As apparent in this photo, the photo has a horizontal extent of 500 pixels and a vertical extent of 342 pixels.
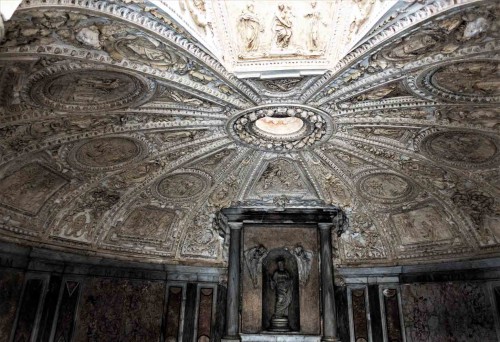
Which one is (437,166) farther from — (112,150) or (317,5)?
(112,150)

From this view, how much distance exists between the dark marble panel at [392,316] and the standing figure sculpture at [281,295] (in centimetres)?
303

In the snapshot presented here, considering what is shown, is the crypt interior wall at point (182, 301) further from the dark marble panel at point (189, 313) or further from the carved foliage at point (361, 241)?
the carved foliage at point (361, 241)

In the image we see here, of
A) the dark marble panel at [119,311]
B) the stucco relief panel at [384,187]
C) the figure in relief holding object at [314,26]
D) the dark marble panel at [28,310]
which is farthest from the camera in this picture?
the dark marble panel at [119,311]

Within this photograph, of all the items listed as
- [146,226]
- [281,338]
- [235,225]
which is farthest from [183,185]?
[281,338]

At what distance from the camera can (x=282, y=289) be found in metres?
11.5

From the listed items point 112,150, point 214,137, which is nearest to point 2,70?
point 112,150

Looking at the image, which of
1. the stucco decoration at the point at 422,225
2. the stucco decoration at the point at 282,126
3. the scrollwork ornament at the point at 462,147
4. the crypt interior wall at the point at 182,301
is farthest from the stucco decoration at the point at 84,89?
the stucco decoration at the point at 422,225

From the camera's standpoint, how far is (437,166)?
1005 cm

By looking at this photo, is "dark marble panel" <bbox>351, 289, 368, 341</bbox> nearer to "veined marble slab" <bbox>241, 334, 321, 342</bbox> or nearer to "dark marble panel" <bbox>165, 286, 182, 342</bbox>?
"veined marble slab" <bbox>241, 334, 321, 342</bbox>

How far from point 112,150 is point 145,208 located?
305 centimetres

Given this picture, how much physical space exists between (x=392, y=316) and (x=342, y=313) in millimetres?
1391

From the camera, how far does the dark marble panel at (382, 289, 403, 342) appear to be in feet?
39.4

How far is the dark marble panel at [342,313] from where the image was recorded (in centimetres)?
1232

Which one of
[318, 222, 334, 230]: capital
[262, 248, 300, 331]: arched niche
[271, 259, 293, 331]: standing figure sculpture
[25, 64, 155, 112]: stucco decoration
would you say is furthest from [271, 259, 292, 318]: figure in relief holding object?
[25, 64, 155, 112]: stucco decoration
